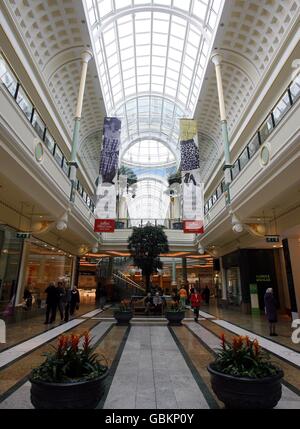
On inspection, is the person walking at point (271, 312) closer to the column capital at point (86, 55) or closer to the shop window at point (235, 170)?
the shop window at point (235, 170)

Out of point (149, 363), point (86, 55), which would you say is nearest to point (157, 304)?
point (149, 363)

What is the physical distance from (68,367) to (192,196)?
37.6 ft

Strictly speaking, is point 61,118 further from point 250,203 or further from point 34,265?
point 250,203

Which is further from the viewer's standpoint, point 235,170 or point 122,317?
point 235,170

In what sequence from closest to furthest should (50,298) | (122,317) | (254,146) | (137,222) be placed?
(254,146), (50,298), (122,317), (137,222)

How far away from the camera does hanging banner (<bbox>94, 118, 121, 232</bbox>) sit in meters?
13.7

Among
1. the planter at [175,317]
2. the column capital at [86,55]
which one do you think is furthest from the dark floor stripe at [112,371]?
the column capital at [86,55]

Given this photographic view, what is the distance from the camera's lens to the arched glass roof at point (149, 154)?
3794 cm

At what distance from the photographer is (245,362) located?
3.15m

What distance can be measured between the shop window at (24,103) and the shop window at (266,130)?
22.3 feet

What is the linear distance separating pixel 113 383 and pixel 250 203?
7.19m

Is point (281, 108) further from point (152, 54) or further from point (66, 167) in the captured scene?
point (152, 54)

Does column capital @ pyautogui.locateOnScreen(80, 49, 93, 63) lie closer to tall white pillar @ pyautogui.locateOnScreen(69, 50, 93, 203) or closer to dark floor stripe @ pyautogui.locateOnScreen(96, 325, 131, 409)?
Result: tall white pillar @ pyautogui.locateOnScreen(69, 50, 93, 203)

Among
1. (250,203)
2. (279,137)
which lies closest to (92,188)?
(250,203)
